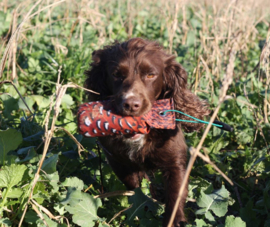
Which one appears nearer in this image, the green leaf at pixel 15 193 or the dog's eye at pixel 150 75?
the green leaf at pixel 15 193

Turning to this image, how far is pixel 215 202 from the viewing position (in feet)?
8.71

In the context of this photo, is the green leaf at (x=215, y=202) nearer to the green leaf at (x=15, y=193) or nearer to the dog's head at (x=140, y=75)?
the dog's head at (x=140, y=75)

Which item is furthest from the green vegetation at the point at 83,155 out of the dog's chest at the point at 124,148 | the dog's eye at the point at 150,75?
the dog's eye at the point at 150,75

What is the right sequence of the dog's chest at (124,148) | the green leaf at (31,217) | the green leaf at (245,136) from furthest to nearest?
the green leaf at (245,136) → the dog's chest at (124,148) → the green leaf at (31,217)

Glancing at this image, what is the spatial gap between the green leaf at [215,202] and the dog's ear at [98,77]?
131 centimetres

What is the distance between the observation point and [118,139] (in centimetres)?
324

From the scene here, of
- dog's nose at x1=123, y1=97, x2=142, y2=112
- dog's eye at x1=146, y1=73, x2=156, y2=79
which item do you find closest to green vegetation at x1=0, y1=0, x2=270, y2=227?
dog's nose at x1=123, y1=97, x2=142, y2=112

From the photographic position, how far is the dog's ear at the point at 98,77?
3516 mm

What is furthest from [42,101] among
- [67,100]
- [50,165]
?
[50,165]

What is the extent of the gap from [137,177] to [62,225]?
99cm

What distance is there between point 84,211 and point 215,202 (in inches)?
33.1

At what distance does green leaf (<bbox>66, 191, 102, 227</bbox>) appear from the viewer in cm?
254

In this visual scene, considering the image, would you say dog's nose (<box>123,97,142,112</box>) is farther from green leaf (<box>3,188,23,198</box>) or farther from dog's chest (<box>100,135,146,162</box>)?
green leaf (<box>3,188,23,198</box>)

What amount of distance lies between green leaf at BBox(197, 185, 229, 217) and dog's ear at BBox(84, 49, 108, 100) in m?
1.31
